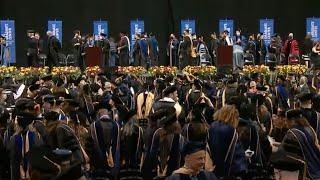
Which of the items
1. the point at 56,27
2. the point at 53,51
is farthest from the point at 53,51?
the point at 56,27

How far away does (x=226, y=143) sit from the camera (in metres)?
8.77

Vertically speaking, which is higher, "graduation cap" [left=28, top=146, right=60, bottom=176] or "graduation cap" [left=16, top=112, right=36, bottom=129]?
"graduation cap" [left=28, top=146, right=60, bottom=176]

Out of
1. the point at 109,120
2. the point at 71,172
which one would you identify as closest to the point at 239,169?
the point at 109,120

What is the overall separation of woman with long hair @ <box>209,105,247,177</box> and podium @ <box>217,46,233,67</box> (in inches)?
718

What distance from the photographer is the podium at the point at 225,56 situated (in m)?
27.2

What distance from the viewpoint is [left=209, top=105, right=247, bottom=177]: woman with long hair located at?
870cm

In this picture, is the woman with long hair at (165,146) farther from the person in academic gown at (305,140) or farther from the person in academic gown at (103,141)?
the person in academic gown at (305,140)

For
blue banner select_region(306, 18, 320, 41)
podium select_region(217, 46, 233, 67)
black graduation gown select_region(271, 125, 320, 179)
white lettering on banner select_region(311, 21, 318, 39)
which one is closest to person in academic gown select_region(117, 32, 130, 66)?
podium select_region(217, 46, 233, 67)

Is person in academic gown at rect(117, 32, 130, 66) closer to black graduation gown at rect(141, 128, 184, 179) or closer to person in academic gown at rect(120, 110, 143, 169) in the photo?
person in academic gown at rect(120, 110, 143, 169)

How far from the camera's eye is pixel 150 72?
88.3 feet

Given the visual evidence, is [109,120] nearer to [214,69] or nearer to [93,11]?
[214,69]

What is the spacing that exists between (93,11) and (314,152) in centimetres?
3045

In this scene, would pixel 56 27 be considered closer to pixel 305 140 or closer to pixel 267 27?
pixel 267 27

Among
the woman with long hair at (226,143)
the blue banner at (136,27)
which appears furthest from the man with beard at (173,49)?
the woman with long hair at (226,143)
